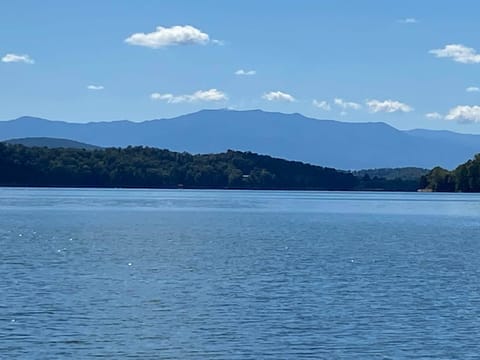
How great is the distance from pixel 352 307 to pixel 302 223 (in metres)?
59.7

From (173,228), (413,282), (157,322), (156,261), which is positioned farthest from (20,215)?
(157,322)

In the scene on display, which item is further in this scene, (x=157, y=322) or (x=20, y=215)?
(x=20, y=215)

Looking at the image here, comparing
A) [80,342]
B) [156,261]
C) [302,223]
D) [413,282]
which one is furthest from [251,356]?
[302,223]

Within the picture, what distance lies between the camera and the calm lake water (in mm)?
27594

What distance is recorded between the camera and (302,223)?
3688 inches

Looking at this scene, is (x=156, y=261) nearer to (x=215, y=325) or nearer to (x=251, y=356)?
(x=215, y=325)

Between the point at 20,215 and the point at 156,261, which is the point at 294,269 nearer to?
the point at 156,261

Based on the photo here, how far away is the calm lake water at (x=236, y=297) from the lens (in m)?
27.6

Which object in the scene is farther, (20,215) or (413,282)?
(20,215)

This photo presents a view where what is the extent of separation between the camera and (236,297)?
3638cm

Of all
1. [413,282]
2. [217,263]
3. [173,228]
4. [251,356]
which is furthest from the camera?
[173,228]

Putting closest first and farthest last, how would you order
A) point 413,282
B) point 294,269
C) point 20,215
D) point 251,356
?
point 251,356, point 413,282, point 294,269, point 20,215

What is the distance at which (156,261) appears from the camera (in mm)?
49719

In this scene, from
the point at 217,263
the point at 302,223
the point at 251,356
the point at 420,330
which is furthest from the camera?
the point at 302,223
